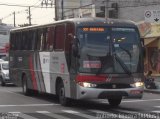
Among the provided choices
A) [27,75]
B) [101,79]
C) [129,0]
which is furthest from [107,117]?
[129,0]

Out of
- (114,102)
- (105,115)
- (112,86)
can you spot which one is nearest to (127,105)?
(114,102)

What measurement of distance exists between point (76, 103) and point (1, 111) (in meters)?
4.11

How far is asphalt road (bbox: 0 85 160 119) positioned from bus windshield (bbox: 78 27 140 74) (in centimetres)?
140

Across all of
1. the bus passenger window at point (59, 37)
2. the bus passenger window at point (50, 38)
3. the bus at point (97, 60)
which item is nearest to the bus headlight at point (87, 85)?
the bus at point (97, 60)

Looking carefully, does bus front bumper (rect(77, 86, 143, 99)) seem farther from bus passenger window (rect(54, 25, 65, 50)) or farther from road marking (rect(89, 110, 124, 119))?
bus passenger window (rect(54, 25, 65, 50))

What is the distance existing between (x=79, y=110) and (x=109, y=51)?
2.23 m

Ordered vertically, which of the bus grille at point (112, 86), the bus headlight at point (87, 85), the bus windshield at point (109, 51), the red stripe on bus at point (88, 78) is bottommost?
the bus grille at point (112, 86)

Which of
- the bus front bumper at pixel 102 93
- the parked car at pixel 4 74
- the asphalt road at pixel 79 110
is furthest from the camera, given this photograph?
the parked car at pixel 4 74

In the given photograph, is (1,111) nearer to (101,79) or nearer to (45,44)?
(101,79)

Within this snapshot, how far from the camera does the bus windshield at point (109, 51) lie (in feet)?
53.6

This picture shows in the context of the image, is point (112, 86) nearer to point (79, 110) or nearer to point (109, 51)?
point (109, 51)

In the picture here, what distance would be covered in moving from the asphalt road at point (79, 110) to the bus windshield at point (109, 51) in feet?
4.59

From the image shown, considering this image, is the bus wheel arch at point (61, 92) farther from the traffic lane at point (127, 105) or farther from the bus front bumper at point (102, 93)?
the bus front bumper at point (102, 93)

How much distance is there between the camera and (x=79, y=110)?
16.4 meters
